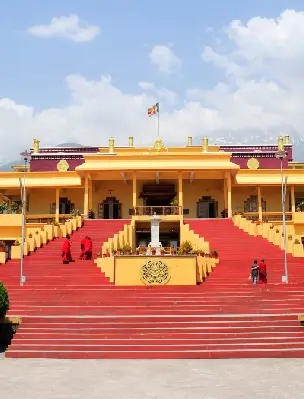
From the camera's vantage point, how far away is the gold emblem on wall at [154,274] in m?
18.7

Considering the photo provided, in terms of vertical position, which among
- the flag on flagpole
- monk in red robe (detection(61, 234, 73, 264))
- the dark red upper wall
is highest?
the flag on flagpole

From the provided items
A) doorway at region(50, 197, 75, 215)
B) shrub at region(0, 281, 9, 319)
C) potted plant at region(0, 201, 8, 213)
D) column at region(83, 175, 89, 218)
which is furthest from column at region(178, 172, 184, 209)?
shrub at region(0, 281, 9, 319)

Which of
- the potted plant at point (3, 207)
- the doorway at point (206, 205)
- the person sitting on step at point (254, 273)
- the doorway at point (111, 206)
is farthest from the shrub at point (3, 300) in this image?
the potted plant at point (3, 207)

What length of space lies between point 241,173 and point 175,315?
23.0 m

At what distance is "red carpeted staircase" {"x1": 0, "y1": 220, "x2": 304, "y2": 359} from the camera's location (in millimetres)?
13375

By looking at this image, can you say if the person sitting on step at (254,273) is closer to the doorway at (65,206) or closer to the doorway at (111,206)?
the doorway at (111,206)

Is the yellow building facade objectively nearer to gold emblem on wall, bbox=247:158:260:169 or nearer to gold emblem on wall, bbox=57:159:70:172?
gold emblem on wall, bbox=247:158:260:169

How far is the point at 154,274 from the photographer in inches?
736

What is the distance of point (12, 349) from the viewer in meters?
13.3
